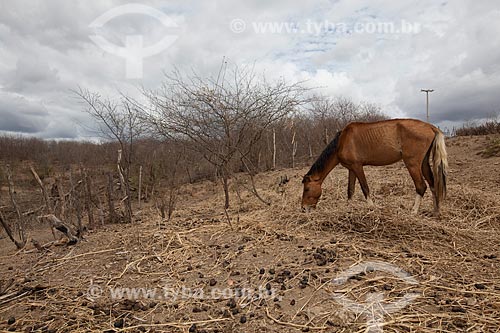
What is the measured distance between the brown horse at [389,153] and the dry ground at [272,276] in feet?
2.19

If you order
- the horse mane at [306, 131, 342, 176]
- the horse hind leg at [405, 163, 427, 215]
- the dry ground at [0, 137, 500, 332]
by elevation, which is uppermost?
the horse mane at [306, 131, 342, 176]

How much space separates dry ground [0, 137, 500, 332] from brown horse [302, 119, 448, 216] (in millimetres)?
666

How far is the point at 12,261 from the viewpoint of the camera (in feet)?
14.0

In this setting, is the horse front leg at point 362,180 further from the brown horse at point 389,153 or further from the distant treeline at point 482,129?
the distant treeline at point 482,129

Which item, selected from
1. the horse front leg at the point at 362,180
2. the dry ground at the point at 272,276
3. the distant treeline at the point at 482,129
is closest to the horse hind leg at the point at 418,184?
the dry ground at the point at 272,276

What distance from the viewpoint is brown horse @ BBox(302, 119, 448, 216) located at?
4645 millimetres

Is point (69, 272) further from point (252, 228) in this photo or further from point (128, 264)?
point (252, 228)

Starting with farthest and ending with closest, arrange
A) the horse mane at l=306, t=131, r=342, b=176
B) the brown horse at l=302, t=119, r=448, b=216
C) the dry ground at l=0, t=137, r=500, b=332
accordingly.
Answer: the horse mane at l=306, t=131, r=342, b=176 → the brown horse at l=302, t=119, r=448, b=216 → the dry ground at l=0, t=137, r=500, b=332

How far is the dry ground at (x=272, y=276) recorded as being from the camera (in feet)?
7.48

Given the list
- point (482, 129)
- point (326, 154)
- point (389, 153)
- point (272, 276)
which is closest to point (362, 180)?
point (389, 153)

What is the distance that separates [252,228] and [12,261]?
3.40 meters

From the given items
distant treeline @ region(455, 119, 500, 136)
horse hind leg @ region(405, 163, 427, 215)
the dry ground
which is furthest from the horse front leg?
distant treeline @ region(455, 119, 500, 136)

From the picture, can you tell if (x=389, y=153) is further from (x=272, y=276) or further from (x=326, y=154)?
(x=272, y=276)

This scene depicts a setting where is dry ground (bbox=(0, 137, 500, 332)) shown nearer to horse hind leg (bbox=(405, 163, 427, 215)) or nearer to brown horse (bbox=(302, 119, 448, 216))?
horse hind leg (bbox=(405, 163, 427, 215))
